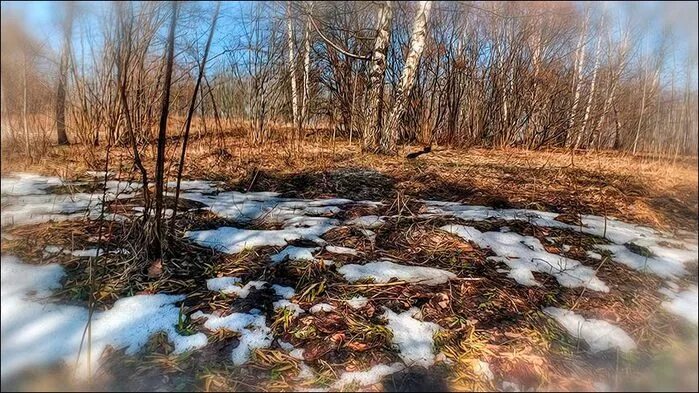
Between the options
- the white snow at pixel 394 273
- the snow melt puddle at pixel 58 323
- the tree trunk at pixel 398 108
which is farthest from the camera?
the tree trunk at pixel 398 108

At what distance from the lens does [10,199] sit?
4.58 feet

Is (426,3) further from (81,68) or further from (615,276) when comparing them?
(81,68)

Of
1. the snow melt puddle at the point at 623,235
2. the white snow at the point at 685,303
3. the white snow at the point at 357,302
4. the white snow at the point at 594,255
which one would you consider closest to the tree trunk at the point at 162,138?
the white snow at the point at 357,302

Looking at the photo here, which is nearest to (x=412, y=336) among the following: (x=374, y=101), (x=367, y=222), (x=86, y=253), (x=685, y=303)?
→ (x=685, y=303)

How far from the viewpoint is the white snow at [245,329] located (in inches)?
55.6

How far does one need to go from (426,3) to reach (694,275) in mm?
1387

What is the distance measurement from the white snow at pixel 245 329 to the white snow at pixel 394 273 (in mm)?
488

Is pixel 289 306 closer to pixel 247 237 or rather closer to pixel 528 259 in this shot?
pixel 247 237

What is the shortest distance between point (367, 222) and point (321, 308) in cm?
91

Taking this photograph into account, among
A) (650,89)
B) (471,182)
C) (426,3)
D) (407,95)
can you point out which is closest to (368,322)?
(426,3)

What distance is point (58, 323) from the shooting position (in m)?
1.35

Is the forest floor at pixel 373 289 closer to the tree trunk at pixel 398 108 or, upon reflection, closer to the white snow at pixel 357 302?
the white snow at pixel 357 302

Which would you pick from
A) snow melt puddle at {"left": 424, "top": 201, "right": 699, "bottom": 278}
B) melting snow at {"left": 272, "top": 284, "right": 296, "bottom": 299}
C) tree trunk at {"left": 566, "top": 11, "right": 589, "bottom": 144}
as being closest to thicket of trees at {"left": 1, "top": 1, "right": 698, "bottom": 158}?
tree trunk at {"left": 566, "top": 11, "right": 589, "bottom": 144}

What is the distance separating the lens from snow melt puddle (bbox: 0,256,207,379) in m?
1.18
